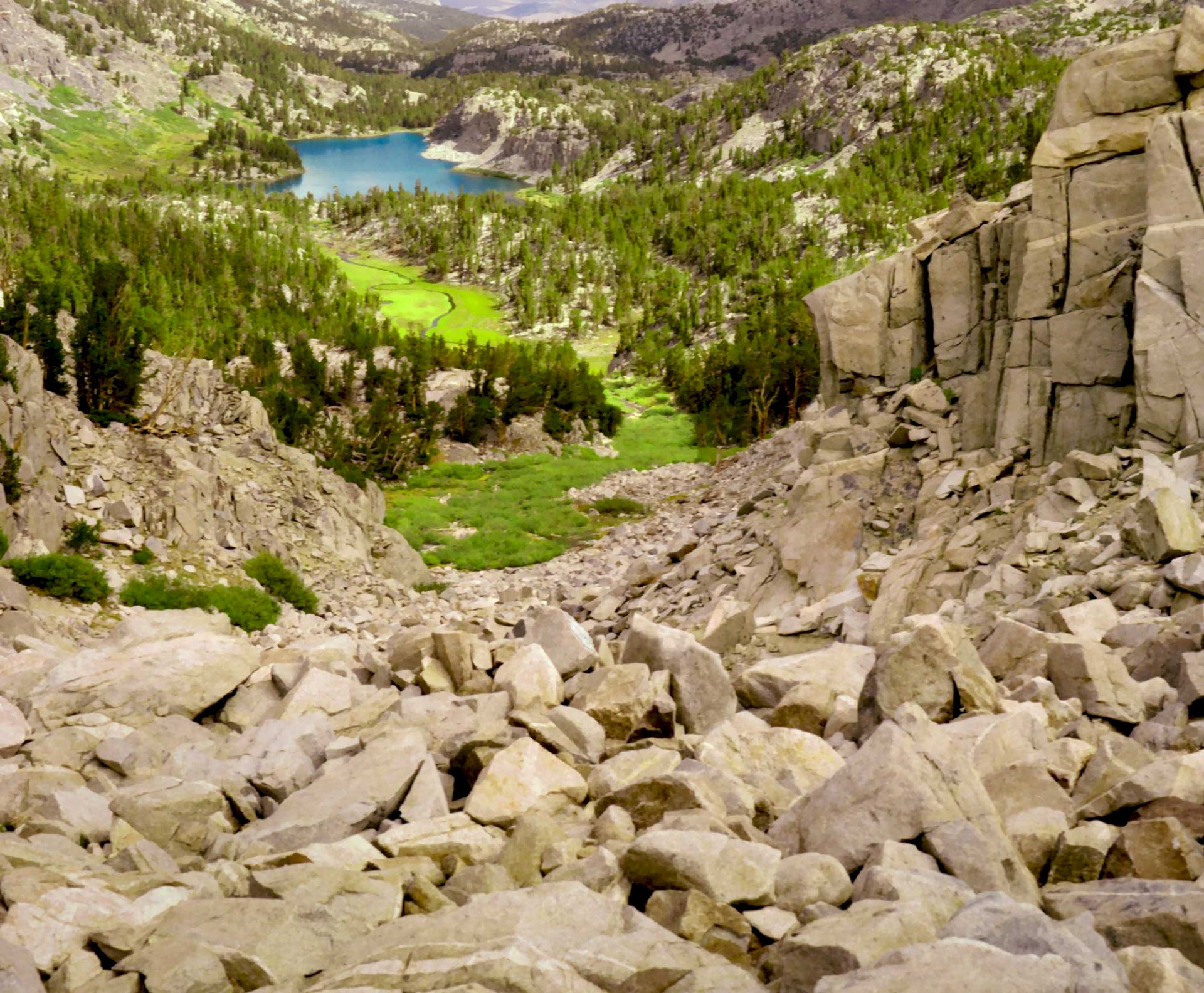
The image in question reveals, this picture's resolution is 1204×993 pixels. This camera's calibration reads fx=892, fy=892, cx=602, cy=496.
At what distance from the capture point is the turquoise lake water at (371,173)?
148250mm

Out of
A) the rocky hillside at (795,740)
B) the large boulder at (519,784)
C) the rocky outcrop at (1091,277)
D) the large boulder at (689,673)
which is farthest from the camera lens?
the rocky outcrop at (1091,277)

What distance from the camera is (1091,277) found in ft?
50.2

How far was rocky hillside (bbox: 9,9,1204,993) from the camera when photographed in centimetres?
460

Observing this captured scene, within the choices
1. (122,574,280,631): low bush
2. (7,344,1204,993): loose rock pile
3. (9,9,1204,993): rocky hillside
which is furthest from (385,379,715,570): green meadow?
(7,344,1204,993): loose rock pile

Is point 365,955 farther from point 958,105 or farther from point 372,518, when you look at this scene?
point 958,105

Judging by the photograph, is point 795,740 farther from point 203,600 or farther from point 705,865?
point 203,600

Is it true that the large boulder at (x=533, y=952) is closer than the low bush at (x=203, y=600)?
Yes

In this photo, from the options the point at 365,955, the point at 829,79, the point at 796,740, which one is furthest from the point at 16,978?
the point at 829,79

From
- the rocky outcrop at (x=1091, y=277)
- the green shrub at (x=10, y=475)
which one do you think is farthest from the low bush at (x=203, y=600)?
the rocky outcrop at (x=1091, y=277)

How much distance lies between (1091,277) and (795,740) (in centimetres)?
1186

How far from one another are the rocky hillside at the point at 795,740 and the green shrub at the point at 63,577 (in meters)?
0.44

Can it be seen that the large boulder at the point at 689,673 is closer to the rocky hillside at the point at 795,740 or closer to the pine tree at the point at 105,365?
the rocky hillside at the point at 795,740

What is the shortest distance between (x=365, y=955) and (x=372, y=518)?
25825mm

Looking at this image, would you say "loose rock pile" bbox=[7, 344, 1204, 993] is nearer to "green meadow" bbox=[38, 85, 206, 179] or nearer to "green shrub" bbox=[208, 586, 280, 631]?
"green shrub" bbox=[208, 586, 280, 631]
